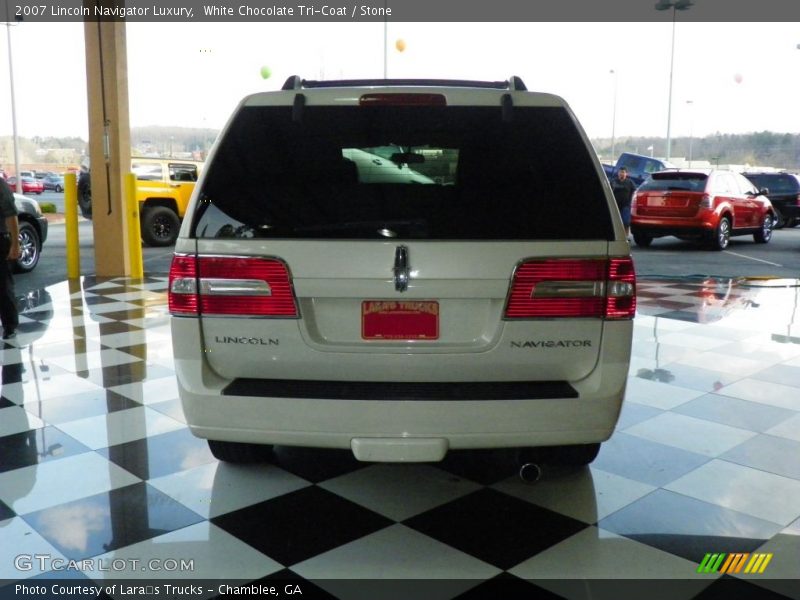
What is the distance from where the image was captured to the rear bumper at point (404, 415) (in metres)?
2.70

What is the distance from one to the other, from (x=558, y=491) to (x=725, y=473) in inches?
33.3

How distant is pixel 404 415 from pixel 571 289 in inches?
28.9

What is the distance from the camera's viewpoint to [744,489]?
11.3ft

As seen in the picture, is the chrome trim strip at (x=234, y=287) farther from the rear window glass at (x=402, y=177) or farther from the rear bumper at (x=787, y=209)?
the rear bumper at (x=787, y=209)

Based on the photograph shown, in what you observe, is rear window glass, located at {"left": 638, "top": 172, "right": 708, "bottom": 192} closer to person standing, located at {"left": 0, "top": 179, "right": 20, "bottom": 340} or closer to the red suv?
the red suv

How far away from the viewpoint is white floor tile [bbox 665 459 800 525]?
3.24 metres

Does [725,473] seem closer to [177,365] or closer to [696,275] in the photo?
[177,365]

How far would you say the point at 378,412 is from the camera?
8.84 feet

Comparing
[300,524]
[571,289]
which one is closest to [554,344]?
[571,289]

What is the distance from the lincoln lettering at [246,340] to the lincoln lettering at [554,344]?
84 cm

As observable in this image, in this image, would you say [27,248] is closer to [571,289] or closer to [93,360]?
[93,360]

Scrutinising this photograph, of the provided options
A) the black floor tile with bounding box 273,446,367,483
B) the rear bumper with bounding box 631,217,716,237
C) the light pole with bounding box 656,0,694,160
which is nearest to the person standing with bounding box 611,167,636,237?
the rear bumper with bounding box 631,217,716,237
